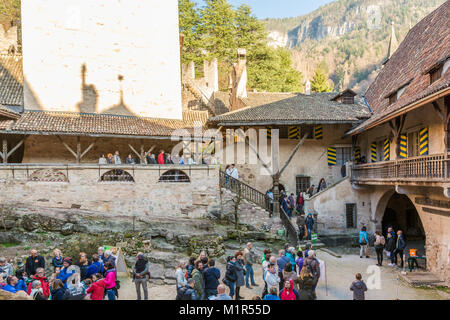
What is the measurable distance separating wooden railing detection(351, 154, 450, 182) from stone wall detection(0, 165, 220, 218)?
24.5 feet

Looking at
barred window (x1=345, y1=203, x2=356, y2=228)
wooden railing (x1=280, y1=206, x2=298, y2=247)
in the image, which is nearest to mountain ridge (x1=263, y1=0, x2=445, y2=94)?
barred window (x1=345, y1=203, x2=356, y2=228)

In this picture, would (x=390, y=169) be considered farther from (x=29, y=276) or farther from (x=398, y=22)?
(x=398, y=22)

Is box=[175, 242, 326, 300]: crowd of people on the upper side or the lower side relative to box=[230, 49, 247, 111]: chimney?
lower

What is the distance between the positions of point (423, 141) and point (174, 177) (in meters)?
11.1

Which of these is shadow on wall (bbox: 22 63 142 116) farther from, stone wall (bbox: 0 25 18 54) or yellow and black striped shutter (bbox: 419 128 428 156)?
yellow and black striped shutter (bbox: 419 128 428 156)

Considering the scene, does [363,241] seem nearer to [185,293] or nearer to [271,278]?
[271,278]

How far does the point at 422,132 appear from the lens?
51.2 ft

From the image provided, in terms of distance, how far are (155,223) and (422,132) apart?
39.9 ft

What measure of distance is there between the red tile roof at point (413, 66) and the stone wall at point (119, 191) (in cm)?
862

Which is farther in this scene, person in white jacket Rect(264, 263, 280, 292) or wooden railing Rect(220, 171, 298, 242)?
wooden railing Rect(220, 171, 298, 242)

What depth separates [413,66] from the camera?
1848 centimetres

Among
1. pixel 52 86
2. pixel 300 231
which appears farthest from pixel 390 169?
pixel 52 86

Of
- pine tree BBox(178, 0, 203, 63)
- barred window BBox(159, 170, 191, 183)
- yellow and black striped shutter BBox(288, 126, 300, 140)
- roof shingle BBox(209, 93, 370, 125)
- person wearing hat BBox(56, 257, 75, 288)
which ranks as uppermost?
pine tree BBox(178, 0, 203, 63)

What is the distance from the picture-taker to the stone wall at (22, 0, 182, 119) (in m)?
20.6
